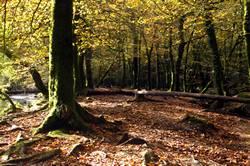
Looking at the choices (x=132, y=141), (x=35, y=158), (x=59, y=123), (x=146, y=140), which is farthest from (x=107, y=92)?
(x=35, y=158)

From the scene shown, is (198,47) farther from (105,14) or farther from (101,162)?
(101,162)

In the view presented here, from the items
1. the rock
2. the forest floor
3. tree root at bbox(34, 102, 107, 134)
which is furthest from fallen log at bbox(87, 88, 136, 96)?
the rock

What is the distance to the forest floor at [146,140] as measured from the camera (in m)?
8.62

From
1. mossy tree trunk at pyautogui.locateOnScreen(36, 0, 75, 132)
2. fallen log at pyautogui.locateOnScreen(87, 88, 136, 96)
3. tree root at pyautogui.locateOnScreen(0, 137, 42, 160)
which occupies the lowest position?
tree root at pyautogui.locateOnScreen(0, 137, 42, 160)

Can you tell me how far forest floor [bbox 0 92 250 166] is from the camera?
28.3 feet

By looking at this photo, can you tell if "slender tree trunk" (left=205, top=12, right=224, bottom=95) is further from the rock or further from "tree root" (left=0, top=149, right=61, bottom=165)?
"tree root" (left=0, top=149, right=61, bottom=165)

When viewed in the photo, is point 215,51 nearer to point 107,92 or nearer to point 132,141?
point 107,92

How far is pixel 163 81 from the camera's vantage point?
53.6 m

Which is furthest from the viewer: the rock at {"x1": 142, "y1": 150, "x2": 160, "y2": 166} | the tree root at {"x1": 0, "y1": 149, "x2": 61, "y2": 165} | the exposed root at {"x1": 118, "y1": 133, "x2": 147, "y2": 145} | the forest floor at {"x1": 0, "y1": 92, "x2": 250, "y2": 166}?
the exposed root at {"x1": 118, "y1": 133, "x2": 147, "y2": 145}

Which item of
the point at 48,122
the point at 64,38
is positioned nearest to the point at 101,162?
the point at 48,122

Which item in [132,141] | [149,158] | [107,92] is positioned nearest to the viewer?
Result: [149,158]

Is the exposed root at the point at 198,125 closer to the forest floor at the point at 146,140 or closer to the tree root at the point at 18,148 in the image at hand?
the forest floor at the point at 146,140

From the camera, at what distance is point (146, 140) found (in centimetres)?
1059

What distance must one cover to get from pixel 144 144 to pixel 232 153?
10.9 feet
